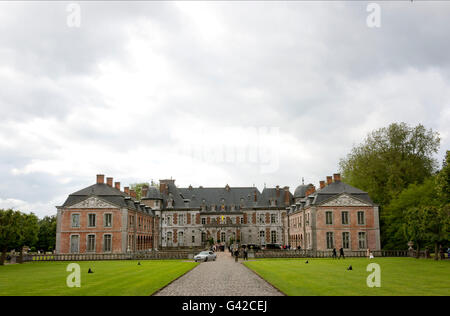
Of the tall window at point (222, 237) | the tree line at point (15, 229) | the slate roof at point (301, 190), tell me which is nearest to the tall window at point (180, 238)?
the tall window at point (222, 237)

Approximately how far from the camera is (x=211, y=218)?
249 ft

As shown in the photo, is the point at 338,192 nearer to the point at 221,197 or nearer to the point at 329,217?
the point at 329,217

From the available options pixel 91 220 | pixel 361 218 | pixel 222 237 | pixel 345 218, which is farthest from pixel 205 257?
pixel 222 237

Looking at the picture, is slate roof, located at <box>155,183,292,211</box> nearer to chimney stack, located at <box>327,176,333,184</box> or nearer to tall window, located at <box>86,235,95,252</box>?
chimney stack, located at <box>327,176,333,184</box>

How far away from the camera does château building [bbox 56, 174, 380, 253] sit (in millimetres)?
48125

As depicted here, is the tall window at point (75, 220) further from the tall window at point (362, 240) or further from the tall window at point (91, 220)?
the tall window at point (362, 240)

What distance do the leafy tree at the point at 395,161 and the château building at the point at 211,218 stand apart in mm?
4096

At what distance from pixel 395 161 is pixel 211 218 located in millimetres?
35967

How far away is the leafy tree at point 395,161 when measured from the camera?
50.1m

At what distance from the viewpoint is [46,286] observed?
56.2ft
